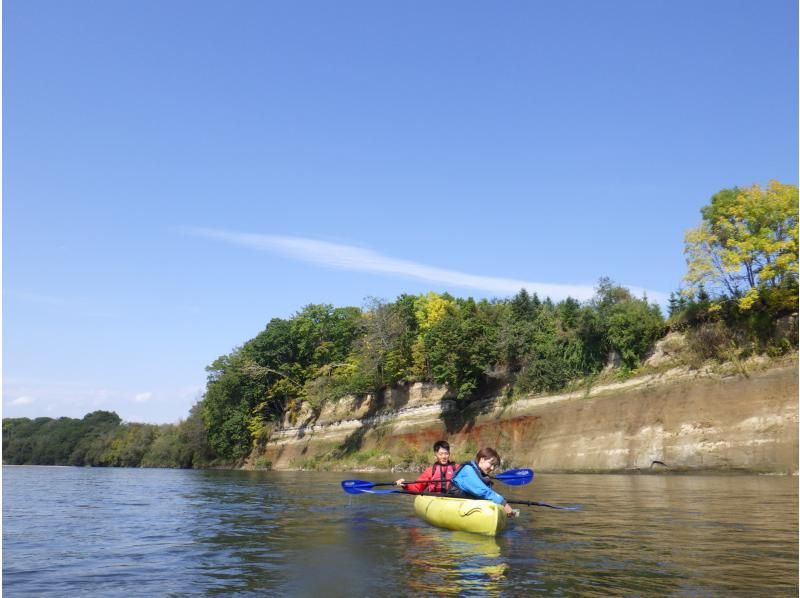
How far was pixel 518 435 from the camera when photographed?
43812mm

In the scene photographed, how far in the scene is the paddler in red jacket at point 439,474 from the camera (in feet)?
55.4

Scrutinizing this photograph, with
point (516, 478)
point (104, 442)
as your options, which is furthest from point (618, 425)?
point (104, 442)

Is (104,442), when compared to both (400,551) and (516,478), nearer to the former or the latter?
(516,478)

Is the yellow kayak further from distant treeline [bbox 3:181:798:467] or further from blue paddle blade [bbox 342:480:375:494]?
distant treeline [bbox 3:181:798:467]

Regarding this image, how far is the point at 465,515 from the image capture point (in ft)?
43.6

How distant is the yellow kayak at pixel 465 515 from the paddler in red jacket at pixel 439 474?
75.5 inches

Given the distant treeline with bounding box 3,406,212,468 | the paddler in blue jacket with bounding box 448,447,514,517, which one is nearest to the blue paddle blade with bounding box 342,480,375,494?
the paddler in blue jacket with bounding box 448,447,514,517

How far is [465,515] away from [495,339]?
34566mm

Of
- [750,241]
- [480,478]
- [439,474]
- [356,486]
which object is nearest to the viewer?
[480,478]

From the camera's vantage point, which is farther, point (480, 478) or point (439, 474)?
point (439, 474)

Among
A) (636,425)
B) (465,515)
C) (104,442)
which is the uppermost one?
(104,442)

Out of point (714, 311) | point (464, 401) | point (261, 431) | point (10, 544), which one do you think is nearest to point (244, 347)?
point (261, 431)

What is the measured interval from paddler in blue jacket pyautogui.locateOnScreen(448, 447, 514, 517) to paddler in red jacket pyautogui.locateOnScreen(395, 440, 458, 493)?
8.91 ft

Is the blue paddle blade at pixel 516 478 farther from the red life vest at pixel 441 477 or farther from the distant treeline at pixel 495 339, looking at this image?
the distant treeline at pixel 495 339
